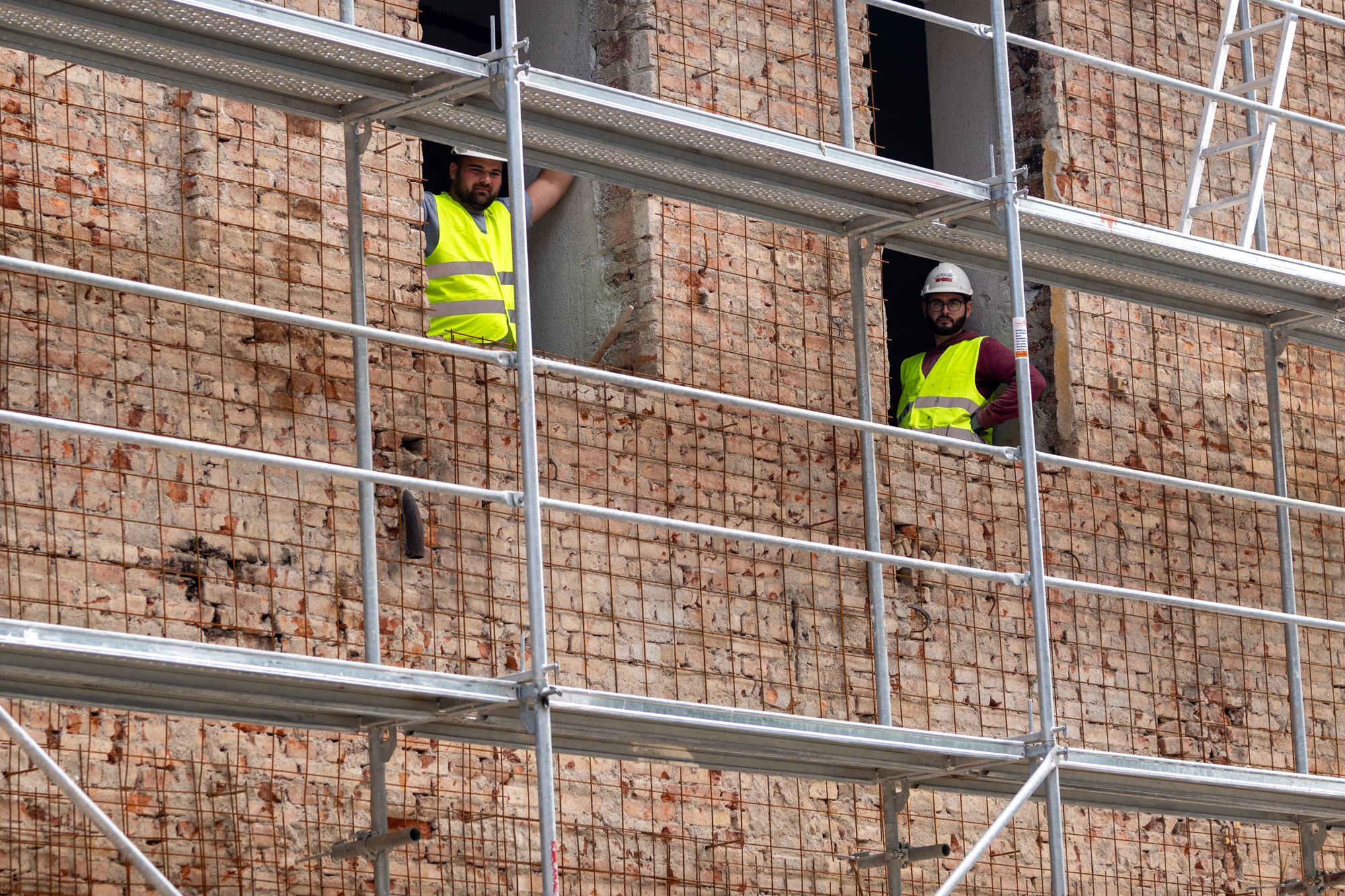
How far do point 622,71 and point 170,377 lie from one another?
2527 millimetres

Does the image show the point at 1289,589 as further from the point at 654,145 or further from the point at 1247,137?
the point at 654,145

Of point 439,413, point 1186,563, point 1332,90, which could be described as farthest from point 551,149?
point 1332,90

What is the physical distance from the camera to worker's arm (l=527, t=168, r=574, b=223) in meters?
9.34

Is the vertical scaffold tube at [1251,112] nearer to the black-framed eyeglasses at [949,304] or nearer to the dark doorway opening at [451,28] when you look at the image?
the black-framed eyeglasses at [949,304]

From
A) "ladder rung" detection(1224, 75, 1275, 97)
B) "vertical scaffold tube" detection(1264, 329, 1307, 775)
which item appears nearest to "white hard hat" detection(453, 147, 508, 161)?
"ladder rung" detection(1224, 75, 1275, 97)

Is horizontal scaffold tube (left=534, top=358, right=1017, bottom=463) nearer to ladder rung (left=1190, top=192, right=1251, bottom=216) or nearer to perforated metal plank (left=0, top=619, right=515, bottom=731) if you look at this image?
perforated metal plank (left=0, top=619, right=515, bottom=731)

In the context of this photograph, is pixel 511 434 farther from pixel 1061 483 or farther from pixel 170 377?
pixel 1061 483

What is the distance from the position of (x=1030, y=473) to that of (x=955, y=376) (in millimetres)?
2003

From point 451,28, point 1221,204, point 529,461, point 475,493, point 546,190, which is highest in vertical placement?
point 451,28

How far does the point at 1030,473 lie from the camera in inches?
314

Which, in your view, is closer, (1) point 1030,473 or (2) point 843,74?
(1) point 1030,473

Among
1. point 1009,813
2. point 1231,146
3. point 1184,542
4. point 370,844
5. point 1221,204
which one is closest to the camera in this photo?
point 370,844

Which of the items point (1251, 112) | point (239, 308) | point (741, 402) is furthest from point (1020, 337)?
point (1251, 112)

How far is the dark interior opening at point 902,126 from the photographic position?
40.2ft
